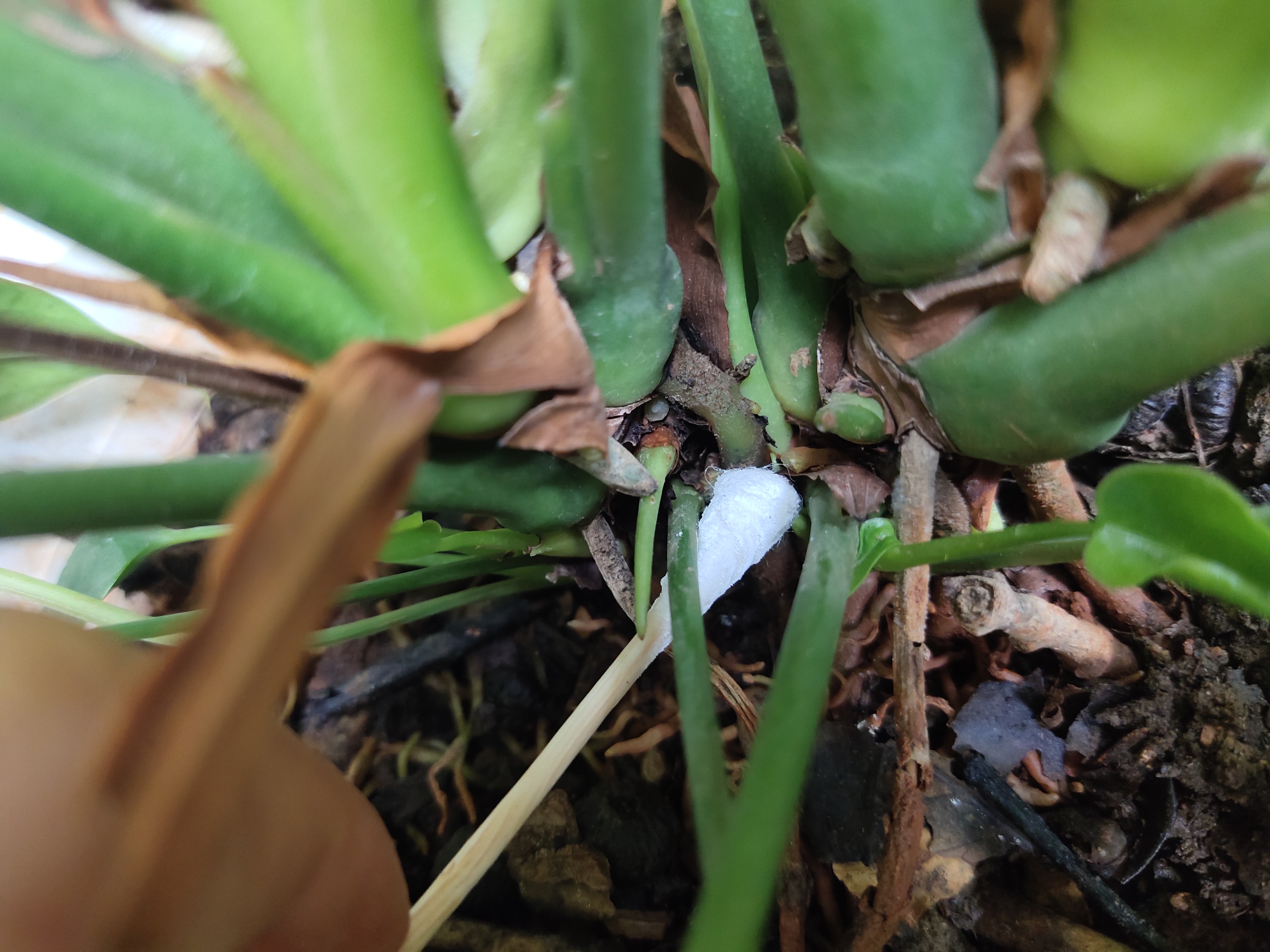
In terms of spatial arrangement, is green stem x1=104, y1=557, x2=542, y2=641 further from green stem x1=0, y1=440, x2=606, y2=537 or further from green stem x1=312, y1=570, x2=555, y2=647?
green stem x1=0, y1=440, x2=606, y2=537

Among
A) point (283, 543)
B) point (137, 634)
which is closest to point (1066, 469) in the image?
point (283, 543)

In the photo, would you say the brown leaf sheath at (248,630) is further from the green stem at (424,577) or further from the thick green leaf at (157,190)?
the green stem at (424,577)

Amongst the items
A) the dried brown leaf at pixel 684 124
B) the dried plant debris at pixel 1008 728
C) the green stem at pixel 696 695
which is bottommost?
the dried plant debris at pixel 1008 728

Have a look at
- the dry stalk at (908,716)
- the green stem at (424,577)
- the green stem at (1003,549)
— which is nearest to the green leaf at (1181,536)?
Result: the green stem at (1003,549)

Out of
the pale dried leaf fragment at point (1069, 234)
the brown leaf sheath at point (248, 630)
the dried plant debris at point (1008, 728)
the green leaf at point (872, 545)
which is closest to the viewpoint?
the brown leaf sheath at point (248, 630)

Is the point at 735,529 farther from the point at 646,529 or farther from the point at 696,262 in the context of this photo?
the point at 696,262

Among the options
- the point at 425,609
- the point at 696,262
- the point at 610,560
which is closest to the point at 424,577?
the point at 425,609

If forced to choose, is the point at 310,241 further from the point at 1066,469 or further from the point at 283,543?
the point at 1066,469
